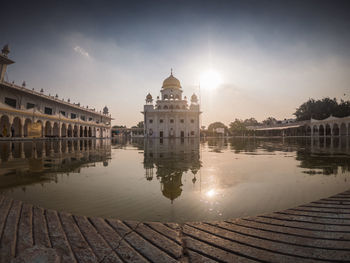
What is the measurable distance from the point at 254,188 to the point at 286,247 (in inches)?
104

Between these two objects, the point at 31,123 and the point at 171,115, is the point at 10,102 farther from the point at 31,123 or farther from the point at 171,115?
the point at 171,115

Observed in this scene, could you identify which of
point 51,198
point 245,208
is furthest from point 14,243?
point 245,208

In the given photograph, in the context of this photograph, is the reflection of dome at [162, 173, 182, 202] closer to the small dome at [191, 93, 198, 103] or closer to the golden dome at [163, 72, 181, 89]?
the golden dome at [163, 72, 181, 89]

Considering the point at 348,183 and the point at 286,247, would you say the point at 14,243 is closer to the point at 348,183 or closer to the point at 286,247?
the point at 286,247

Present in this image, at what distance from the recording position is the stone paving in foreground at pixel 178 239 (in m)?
1.64

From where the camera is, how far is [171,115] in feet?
152

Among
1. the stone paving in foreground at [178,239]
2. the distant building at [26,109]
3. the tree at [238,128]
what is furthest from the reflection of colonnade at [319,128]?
the distant building at [26,109]

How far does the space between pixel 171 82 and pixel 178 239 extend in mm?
47320

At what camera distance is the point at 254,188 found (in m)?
4.28

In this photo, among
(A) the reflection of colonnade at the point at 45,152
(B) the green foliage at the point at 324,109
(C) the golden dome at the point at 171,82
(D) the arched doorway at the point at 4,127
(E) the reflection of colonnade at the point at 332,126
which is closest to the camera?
(A) the reflection of colonnade at the point at 45,152

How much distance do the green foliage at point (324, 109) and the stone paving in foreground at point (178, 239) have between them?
71.2 metres

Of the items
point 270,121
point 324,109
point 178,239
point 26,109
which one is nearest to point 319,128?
point 324,109

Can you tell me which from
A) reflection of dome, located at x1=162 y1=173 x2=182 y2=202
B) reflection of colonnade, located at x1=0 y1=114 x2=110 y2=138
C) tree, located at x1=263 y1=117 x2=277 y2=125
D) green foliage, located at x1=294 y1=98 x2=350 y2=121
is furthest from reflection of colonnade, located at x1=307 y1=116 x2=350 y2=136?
reflection of colonnade, located at x1=0 y1=114 x2=110 y2=138

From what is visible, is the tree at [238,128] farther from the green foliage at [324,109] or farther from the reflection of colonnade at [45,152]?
the reflection of colonnade at [45,152]
